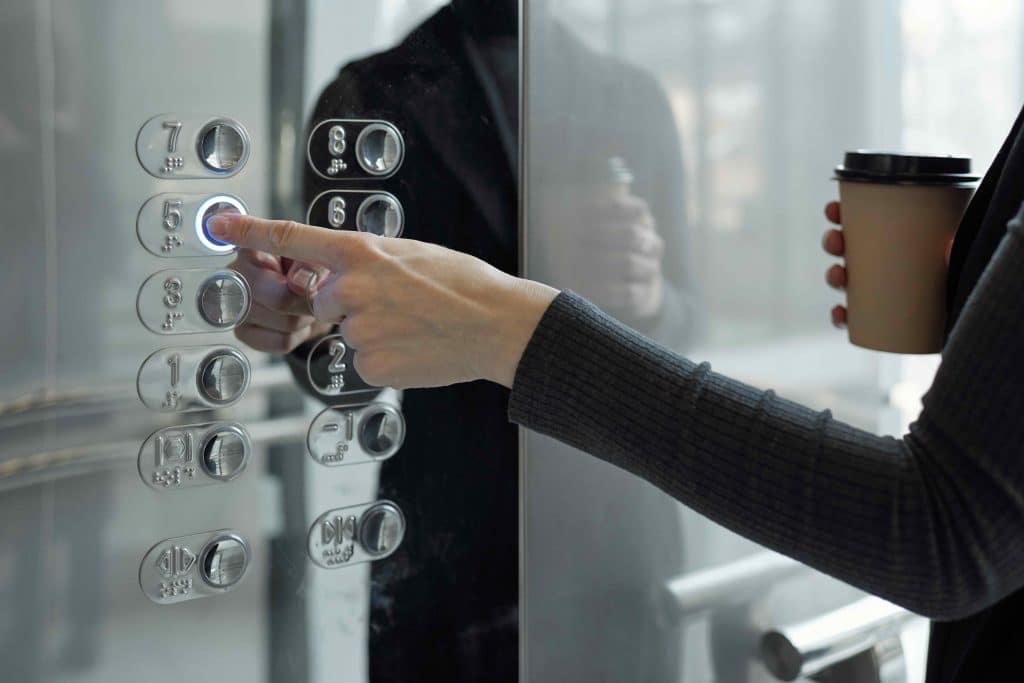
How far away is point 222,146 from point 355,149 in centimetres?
8

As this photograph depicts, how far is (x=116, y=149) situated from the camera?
0.49 meters

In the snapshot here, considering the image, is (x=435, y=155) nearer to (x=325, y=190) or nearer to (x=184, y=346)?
(x=325, y=190)

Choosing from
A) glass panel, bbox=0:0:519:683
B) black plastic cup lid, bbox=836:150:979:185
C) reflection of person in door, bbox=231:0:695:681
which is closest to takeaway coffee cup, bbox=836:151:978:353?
black plastic cup lid, bbox=836:150:979:185

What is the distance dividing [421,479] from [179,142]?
24 cm

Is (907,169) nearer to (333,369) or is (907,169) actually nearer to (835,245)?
(835,245)

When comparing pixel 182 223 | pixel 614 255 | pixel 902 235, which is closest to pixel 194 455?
pixel 182 223

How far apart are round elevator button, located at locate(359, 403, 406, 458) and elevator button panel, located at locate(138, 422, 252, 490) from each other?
73 mm

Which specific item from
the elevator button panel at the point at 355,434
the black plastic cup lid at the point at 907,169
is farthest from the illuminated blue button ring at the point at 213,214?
the black plastic cup lid at the point at 907,169

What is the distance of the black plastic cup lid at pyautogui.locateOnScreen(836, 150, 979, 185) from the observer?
2.09 feet

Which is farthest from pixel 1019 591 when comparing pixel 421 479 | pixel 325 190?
pixel 325 190

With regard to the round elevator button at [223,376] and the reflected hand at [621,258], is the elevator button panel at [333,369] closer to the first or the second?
the round elevator button at [223,376]

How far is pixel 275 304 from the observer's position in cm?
55

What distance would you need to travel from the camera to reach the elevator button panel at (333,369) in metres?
0.57

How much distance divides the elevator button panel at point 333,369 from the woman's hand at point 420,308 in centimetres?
3
